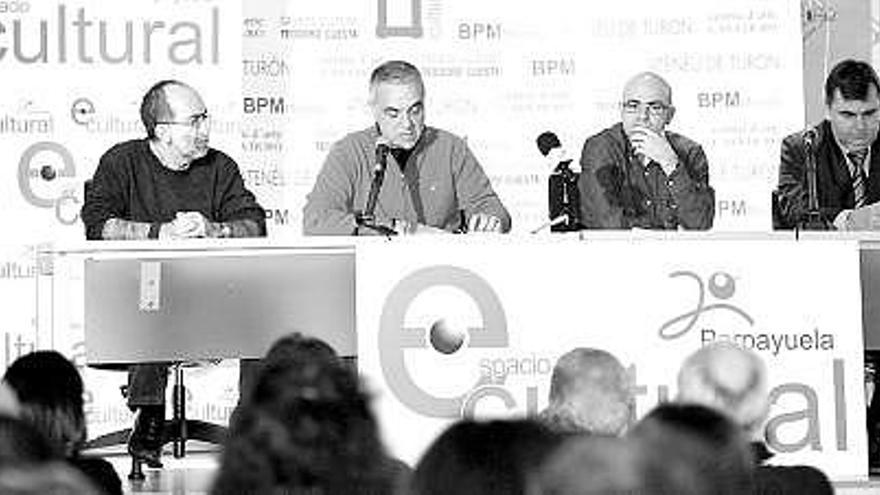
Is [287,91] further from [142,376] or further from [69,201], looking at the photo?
[142,376]

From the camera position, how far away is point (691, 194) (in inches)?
307

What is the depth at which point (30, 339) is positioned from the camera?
9.05 meters

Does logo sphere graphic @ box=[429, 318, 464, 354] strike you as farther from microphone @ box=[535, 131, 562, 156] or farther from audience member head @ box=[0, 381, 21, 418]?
audience member head @ box=[0, 381, 21, 418]

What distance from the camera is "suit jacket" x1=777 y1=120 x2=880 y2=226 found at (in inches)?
306

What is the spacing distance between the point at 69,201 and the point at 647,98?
2918 millimetres

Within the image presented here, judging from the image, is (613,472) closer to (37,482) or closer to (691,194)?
(37,482)

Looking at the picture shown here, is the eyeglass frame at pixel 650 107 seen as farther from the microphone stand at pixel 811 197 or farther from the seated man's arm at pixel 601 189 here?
the microphone stand at pixel 811 197

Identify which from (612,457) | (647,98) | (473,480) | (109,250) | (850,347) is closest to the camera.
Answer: (612,457)

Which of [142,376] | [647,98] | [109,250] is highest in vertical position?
[647,98]

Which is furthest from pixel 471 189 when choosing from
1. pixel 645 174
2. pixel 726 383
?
pixel 726 383

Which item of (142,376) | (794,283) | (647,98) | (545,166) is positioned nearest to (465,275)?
(794,283)

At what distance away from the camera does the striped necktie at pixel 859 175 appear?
7830mm

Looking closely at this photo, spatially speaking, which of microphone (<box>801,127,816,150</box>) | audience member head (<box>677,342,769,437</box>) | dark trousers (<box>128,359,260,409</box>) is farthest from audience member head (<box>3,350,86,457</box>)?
microphone (<box>801,127,816,150</box>)

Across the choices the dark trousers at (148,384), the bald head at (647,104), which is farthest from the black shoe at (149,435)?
the bald head at (647,104)
